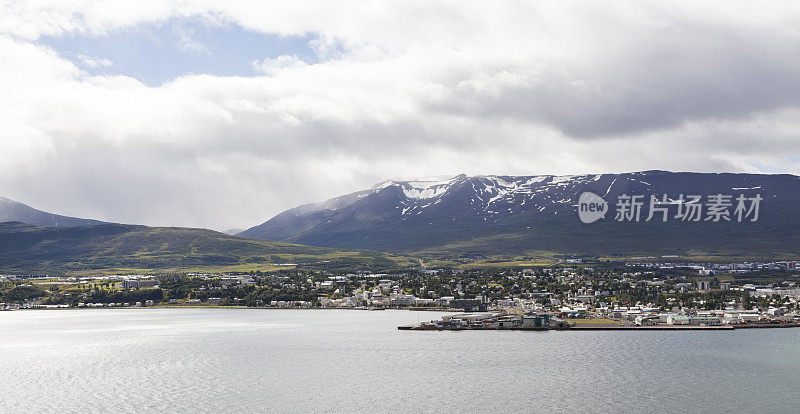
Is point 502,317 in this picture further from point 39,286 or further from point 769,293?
point 39,286

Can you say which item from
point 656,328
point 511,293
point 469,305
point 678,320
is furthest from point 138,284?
point 678,320

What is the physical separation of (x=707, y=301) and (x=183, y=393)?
285 feet

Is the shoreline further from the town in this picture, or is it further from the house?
the house

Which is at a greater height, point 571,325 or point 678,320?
point 678,320

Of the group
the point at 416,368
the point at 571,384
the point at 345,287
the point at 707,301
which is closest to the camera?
the point at 571,384

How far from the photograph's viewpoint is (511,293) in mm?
140625

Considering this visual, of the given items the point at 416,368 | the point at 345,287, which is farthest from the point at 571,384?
the point at 345,287

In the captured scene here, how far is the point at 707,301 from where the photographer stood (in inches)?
4503

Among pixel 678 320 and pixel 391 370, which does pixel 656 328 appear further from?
pixel 391 370

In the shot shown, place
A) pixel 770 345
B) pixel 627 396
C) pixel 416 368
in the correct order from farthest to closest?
pixel 770 345, pixel 416 368, pixel 627 396

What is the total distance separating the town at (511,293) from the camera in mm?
101163

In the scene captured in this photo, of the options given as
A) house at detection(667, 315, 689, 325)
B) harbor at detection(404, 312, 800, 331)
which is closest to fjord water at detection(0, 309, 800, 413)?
harbor at detection(404, 312, 800, 331)

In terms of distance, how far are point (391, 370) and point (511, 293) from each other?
81.0 meters

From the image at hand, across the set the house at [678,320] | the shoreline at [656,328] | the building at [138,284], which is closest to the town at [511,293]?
the house at [678,320]
